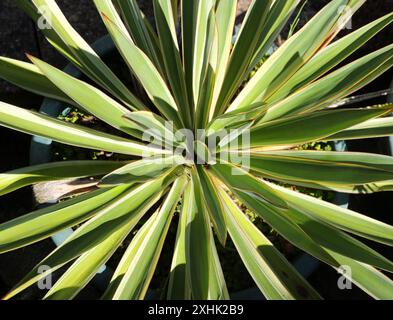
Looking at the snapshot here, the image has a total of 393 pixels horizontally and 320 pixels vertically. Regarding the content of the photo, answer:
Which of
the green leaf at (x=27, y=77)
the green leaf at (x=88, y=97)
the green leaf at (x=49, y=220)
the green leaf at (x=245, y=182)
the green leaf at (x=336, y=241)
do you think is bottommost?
the green leaf at (x=336, y=241)

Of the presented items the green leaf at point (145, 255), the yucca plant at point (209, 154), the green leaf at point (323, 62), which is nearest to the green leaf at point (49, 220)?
the yucca plant at point (209, 154)

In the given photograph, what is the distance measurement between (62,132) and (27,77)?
21 centimetres

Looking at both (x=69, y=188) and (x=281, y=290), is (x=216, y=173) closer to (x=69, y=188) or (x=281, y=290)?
(x=281, y=290)

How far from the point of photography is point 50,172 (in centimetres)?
113

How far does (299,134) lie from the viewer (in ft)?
3.45

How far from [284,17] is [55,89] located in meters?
0.56

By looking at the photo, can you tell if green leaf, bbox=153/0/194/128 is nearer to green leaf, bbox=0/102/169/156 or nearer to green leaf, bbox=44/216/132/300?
green leaf, bbox=0/102/169/156

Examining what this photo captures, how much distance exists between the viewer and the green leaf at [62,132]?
3.39ft

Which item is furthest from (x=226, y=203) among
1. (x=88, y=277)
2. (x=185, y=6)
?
(x=185, y=6)

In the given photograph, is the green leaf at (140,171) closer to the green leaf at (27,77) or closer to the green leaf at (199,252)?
the green leaf at (199,252)

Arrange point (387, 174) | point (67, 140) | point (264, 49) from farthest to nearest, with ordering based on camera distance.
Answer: point (264, 49)
point (67, 140)
point (387, 174)

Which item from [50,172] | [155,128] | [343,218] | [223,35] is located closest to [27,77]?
[50,172]

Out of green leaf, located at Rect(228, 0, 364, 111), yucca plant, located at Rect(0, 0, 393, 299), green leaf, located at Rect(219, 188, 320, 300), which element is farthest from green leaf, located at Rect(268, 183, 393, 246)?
green leaf, located at Rect(228, 0, 364, 111)

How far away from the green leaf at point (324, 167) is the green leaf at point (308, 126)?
0.04 metres
